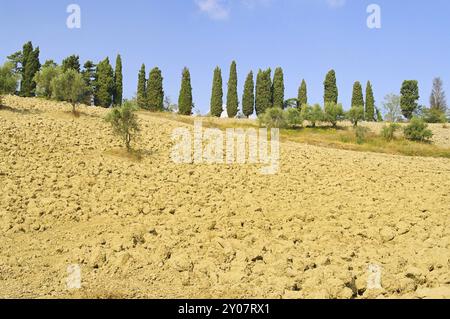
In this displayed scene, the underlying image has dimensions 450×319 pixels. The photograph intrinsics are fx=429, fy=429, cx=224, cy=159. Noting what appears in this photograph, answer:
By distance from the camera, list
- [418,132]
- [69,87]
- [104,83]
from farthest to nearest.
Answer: [104,83] → [418,132] → [69,87]

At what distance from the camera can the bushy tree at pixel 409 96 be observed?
6594 centimetres

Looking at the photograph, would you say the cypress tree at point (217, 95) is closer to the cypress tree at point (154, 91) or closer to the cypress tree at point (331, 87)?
the cypress tree at point (154, 91)

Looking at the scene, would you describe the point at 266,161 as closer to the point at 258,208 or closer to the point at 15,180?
the point at 258,208

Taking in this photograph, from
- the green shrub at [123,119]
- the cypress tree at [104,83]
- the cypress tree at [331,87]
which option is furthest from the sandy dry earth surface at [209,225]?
the cypress tree at [331,87]

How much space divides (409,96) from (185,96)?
3457cm

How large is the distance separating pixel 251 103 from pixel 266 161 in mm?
41194

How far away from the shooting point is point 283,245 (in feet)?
36.0

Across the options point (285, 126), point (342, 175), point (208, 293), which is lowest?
point (208, 293)

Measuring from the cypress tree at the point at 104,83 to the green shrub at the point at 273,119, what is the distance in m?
20.7

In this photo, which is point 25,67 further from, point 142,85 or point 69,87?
point 69,87

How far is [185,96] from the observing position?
5859 centimetres

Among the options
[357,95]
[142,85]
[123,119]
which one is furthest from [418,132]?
[142,85]

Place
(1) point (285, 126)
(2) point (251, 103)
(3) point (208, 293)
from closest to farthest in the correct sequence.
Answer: (3) point (208, 293)
(1) point (285, 126)
(2) point (251, 103)

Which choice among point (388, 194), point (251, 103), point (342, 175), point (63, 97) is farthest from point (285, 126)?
point (388, 194)
